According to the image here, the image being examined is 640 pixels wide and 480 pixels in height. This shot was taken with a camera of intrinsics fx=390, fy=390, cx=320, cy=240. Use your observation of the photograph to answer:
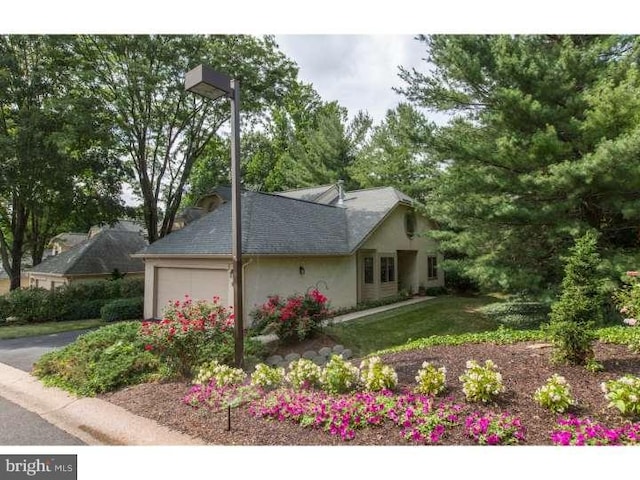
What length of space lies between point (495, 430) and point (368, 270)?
12.5 m

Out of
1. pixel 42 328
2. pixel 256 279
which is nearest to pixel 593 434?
pixel 256 279

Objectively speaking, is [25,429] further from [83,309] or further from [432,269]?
[432,269]

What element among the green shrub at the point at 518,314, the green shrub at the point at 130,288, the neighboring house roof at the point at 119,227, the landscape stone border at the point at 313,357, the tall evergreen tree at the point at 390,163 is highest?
the tall evergreen tree at the point at 390,163

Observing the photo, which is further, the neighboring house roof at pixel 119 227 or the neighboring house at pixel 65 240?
the neighboring house at pixel 65 240

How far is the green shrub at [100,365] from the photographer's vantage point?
6.14 m

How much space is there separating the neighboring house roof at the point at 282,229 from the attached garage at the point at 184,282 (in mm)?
493

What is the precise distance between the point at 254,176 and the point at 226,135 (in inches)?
577

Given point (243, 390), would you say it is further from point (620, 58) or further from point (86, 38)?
point (86, 38)

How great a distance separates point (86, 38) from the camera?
1491cm

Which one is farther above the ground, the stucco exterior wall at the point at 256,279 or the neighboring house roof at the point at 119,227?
the neighboring house roof at the point at 119,227

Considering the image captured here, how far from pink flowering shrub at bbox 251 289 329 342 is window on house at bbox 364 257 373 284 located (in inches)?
267

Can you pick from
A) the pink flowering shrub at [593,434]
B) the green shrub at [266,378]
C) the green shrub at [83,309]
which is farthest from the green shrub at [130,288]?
the pink flowering shrub at [593,434]

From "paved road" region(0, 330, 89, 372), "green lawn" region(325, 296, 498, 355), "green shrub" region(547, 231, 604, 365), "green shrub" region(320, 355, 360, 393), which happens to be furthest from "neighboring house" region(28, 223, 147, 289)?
"green shrub" region(547, 231, 604, 365)

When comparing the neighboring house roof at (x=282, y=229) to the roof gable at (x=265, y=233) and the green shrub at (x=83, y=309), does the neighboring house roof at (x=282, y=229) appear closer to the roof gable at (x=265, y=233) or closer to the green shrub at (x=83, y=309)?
the roof gable at (x=265, y=233)
